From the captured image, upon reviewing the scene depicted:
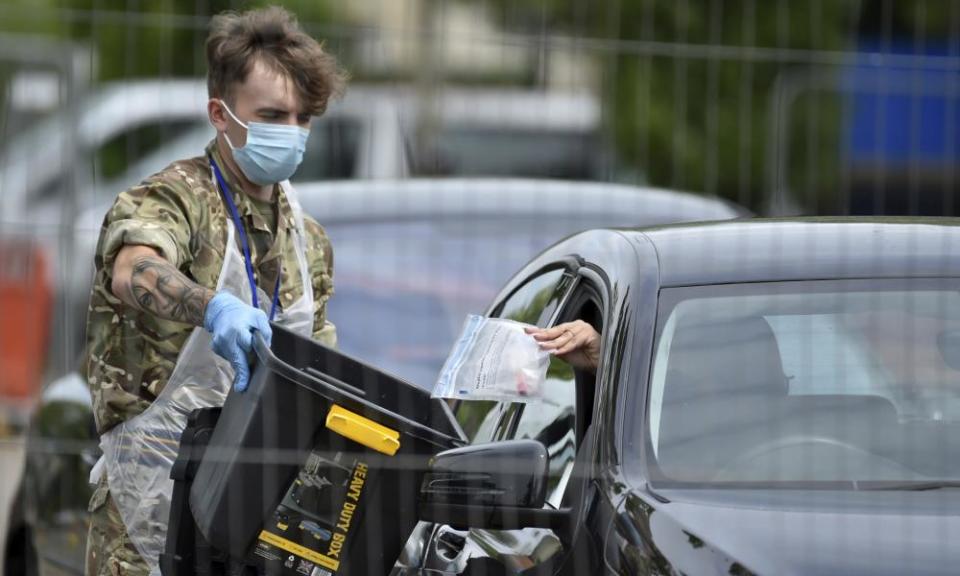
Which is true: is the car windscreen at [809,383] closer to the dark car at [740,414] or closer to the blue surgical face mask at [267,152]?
the dark car at [740,414]

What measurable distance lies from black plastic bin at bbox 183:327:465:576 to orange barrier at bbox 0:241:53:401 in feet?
21.5

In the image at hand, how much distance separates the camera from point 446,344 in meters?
5.89

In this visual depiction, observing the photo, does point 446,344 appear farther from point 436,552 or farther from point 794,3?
point 794,3

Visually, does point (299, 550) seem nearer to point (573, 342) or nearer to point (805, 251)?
point (573, 342)

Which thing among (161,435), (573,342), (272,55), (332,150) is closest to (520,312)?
(573,342)

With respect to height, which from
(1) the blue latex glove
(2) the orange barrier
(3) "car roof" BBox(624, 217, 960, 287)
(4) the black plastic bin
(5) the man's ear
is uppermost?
(5) the man's ear

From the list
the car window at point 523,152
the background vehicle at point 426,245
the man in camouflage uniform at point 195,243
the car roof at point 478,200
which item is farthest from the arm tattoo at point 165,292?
the car window at point 523,152

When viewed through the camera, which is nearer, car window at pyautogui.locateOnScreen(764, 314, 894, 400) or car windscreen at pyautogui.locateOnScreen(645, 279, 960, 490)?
car windscreen at pyautogui.locateOnScreen(645, 279, 960, 490)

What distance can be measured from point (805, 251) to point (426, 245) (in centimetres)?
272

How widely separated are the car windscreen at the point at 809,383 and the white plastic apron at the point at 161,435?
3.17 feet

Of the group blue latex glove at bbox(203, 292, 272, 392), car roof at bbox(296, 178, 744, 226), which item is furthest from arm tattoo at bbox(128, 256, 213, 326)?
car roof at bbox(296, 178, 744, 226)

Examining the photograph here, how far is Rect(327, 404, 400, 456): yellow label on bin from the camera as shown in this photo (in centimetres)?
335

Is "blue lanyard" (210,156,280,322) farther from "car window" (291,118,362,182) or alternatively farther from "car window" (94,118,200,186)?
"car window" (94,118,200,186)

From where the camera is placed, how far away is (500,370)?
A: 12.0 feet
